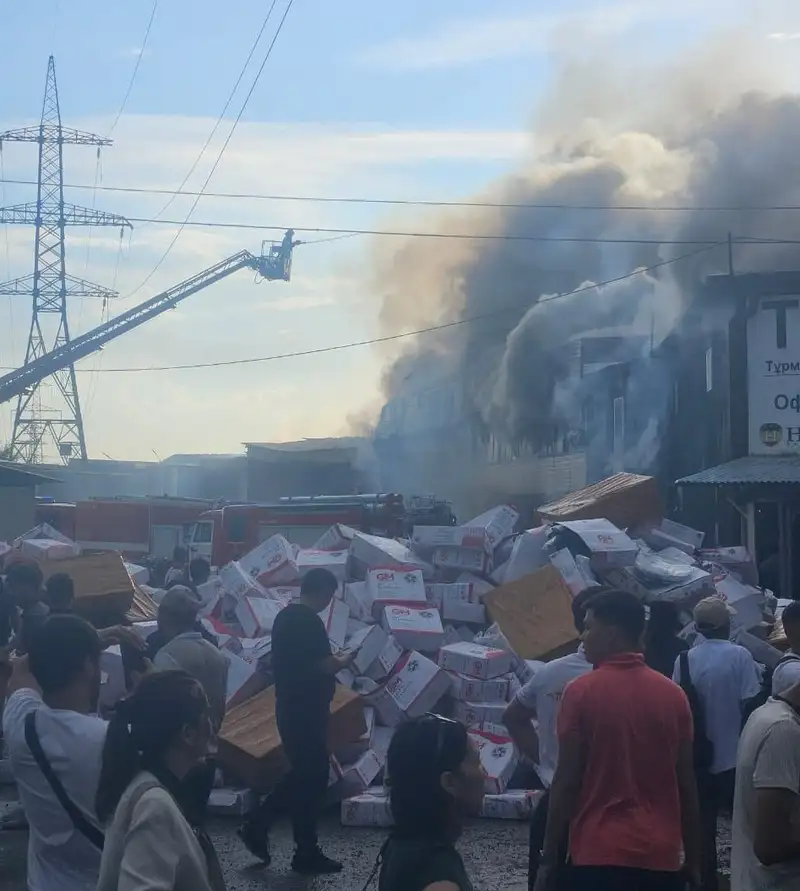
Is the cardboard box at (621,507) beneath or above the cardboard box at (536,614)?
above

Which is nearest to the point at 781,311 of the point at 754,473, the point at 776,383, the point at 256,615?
the point at 776,383

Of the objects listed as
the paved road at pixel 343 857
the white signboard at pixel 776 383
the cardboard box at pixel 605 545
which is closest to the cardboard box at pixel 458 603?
the cardboard box at pixel 605 545

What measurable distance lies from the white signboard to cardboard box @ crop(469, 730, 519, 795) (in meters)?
11.5

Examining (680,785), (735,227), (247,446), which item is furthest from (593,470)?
(680,785)

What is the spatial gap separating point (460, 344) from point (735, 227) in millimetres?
15773

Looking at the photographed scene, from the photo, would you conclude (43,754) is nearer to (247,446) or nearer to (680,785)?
(680,785)

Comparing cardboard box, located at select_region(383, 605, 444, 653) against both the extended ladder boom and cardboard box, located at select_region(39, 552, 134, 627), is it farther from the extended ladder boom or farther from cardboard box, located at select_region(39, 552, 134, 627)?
the extended ladder boom

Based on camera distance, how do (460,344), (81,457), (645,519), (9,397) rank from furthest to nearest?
(81,457)
(460,344)
(9,397)
(645,519)

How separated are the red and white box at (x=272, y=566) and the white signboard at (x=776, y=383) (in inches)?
388

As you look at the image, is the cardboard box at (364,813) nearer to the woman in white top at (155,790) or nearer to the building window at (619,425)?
the woman in white top at (155,790)

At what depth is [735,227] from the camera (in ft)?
112

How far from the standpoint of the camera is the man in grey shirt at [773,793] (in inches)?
135

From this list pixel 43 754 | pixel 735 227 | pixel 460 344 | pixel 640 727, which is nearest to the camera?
pixel 43 754

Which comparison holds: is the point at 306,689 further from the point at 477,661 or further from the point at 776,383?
the point at 776,383
